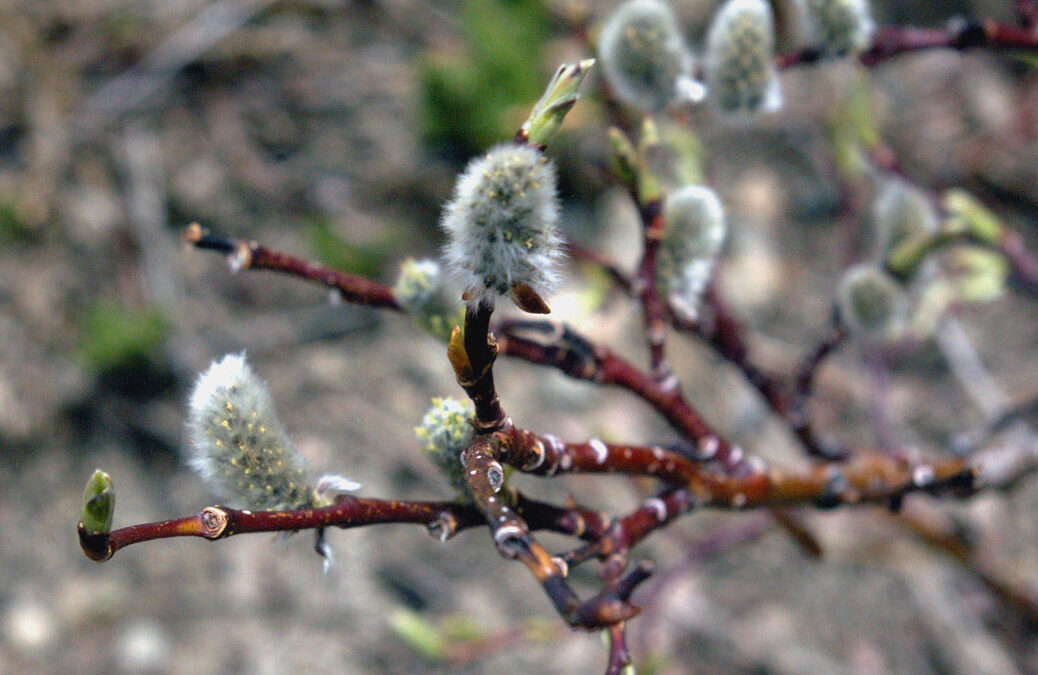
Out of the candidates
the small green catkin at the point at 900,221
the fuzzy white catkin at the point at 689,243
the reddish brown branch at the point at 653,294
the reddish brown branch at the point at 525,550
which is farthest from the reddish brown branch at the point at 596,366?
the small green catkin at the point at 900,221

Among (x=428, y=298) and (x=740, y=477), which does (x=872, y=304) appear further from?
(x=428, y=298)

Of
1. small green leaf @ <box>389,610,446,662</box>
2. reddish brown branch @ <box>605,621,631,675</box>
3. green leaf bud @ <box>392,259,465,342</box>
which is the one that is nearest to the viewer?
reddish brown branch @ <box>605,621,631,675</box>

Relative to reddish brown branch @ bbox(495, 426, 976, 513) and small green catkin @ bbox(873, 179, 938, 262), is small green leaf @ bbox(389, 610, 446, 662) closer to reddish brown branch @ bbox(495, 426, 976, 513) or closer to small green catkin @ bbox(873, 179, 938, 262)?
reddish brown branch @ bbox(495, 426, 976, 513)

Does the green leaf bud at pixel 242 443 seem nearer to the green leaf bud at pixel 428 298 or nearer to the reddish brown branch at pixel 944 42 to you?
the green leaf bud at pixel 428 298

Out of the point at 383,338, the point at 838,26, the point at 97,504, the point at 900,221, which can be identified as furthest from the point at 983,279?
the point at 97,504

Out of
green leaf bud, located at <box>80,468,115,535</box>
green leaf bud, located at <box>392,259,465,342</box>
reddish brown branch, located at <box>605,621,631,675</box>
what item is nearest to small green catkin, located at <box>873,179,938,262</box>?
green leaf bud, located at <box>392,259,465,342</box>

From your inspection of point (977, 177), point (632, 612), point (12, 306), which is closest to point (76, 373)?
point (12, 306)

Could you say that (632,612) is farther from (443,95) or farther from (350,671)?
(443,95)

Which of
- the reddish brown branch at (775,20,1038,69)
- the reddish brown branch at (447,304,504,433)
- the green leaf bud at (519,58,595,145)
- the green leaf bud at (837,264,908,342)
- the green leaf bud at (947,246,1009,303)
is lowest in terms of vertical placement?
the green leaf bud at (947,246,1009,303)
